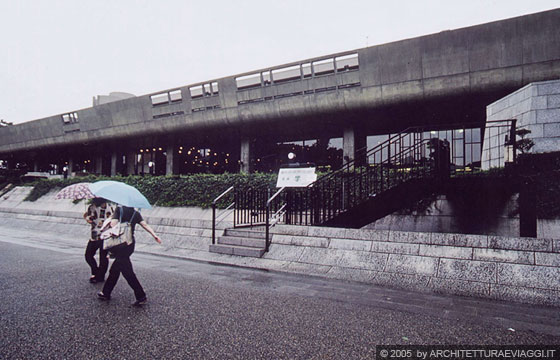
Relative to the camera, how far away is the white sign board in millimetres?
10250

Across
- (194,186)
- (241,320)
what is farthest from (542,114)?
(194,186)

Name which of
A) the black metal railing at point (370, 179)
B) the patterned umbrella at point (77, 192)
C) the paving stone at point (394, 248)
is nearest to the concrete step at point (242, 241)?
the black metal railing at point (370, 179)

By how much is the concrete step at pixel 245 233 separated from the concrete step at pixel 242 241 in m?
0.13

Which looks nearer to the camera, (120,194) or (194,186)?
(120,194)

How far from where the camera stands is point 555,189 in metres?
8.24

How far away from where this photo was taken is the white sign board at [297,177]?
1025 cm

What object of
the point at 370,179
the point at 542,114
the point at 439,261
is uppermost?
the point at 542,114

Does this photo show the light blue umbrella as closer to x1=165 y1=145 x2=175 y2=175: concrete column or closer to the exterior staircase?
the exterior staircase

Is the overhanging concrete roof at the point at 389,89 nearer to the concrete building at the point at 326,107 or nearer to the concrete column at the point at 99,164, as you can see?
the concrete building at the point at 326,107

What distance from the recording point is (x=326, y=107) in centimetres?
1858

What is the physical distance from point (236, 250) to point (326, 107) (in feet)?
40.4

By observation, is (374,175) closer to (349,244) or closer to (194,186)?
(349,244)

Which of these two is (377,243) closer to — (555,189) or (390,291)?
(390,291)

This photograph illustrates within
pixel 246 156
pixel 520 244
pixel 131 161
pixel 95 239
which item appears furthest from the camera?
pixel 131 161
